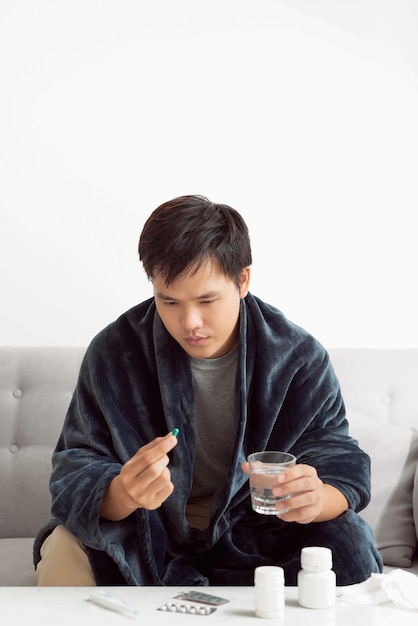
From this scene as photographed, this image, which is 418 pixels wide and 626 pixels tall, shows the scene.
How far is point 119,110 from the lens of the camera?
2.99 metres

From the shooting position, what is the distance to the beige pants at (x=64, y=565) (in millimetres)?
1903

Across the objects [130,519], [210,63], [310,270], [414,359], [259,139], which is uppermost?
[210,63]

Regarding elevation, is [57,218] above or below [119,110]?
below

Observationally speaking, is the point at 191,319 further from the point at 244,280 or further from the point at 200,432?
the point at 200,432

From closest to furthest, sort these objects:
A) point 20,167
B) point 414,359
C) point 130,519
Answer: point 130,519 → point 414,359 → point 20,167

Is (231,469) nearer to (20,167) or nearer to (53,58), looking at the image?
(20,167)

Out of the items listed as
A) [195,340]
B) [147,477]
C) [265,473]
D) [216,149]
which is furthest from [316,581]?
[216,149]

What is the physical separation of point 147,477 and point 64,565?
348 mm

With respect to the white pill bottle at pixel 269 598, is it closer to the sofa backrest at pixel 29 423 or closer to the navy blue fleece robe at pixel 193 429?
the navy blue fleece robe at pixel 193 429

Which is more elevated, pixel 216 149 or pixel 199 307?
pixel 216 149

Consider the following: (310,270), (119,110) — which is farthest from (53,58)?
(310,270)

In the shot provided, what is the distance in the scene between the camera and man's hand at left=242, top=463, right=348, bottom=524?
1721 millimetres

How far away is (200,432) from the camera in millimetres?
2168

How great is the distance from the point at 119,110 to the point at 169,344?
45.0 inches
